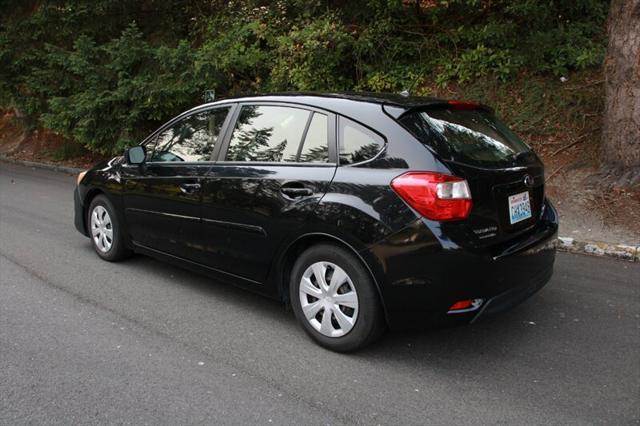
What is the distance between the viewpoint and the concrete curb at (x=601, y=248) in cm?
574

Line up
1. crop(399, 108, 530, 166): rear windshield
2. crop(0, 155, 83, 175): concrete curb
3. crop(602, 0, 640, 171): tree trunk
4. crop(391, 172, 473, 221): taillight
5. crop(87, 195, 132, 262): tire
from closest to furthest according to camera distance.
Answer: crop(391, 172, 473, 221): taillight → crop(399, 108, 530, 166): rear windshield → crop(87, 195, 132, 262): tire → crop(602, 0, 640, 171): tree trunk → crop(0, 155, 83, 175): concrete curb

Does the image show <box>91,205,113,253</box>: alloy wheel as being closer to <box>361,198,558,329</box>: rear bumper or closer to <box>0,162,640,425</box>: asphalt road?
<box>0,162,640,425</box>: asphalt road

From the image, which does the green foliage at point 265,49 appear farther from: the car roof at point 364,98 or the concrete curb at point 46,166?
the car roof at point 364,98

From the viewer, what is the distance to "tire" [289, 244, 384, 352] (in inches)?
137

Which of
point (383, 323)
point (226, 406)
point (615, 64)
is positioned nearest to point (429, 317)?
point (383, 323)

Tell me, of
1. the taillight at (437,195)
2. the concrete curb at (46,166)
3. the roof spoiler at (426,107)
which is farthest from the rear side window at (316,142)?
the concrete curb at (46,166)

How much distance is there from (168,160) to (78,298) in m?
1.33

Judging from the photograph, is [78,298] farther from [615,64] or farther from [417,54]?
[417,54]

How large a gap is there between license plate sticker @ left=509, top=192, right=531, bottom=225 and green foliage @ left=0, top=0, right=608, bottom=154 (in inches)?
211

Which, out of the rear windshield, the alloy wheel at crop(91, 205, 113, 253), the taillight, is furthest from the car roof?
the alloy wheel at crop(91, 205, 113, 253)

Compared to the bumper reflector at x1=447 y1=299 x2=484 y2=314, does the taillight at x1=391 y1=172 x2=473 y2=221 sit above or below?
above

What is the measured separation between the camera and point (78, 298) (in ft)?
15.2

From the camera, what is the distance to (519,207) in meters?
3.65

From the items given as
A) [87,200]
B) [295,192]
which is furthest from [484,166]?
[87,200]
